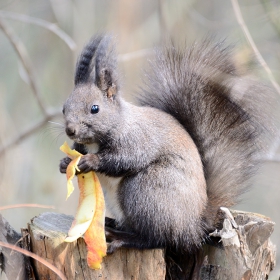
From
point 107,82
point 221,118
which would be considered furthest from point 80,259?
point 221,118

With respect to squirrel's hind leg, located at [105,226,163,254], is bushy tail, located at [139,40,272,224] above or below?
above

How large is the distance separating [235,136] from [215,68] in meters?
0.36

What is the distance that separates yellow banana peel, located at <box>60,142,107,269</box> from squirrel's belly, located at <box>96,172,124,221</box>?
106 mm

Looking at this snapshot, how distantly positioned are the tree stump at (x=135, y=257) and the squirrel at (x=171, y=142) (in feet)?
0.27

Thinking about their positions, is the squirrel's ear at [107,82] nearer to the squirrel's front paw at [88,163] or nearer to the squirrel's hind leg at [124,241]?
the squirrel's front paw at [88,163]

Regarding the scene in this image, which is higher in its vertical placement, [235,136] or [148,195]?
[235,136]

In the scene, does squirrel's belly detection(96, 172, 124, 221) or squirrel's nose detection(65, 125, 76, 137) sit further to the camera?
squirrel's belly detection(96, 172, 124, 221)

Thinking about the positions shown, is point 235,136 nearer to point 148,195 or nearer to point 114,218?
point 148,195

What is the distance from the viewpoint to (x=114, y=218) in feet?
8.80

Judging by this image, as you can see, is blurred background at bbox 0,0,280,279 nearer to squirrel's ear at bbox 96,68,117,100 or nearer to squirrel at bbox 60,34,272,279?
squirrel at bbox 60,34,272,279

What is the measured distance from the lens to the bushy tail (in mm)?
2623

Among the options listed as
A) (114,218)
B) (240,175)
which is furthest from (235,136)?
(114,218)

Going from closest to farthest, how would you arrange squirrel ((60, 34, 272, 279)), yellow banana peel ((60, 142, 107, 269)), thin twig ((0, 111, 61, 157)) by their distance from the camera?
yellow banana peel ((60, 142, 107, 269)) < squirrel ((60, 34, 272, 279)) < thin twig ((0, 111, 61, 157))

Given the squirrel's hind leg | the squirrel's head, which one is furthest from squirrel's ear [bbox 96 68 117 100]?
the squirrel's hind leg
